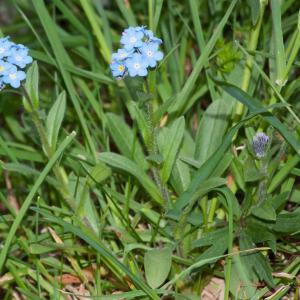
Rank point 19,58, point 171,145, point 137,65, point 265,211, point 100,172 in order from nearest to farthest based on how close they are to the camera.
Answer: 1. point 137,65
2. point 19,58
3. point 265,211
4. point 171,145
5. point 100,172

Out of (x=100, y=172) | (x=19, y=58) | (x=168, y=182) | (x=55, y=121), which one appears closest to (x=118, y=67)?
(x=19, y=58)

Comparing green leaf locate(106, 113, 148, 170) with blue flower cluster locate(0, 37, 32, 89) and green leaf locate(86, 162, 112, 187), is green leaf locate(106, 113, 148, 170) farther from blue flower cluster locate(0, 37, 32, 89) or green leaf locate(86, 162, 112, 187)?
blue flower cluster locate(0, 37, 32, 89)

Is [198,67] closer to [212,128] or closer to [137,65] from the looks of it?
[212,128]

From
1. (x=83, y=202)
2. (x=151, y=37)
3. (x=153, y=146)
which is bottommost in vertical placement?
(x=83, y=202)

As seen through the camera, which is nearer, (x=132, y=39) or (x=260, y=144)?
(x=132, y=39)

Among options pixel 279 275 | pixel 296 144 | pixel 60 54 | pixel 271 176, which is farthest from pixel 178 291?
pixel 60 54

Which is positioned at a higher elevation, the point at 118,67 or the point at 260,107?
the point at 118,67
